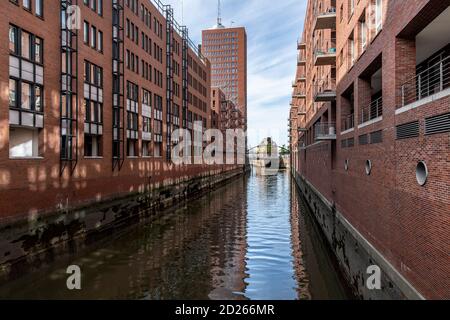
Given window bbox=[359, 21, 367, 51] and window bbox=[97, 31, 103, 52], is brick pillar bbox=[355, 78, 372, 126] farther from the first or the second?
window bbox=[97, 31, 103, 52]

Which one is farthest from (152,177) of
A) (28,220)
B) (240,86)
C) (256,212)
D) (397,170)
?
(240,86)

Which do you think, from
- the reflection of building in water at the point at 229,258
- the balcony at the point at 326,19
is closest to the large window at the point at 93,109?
the reflection of building in water at the point at 229,258

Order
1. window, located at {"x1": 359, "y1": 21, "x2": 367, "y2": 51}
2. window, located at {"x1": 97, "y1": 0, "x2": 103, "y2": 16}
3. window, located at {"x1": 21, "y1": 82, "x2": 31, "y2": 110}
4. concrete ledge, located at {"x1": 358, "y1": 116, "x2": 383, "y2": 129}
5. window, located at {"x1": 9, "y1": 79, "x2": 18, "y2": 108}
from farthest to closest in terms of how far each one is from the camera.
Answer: window, located at {"x1": 97, "y1": 0, "x2": 103, "y2": 16}
window, located at {"x1": 21, "y1": 82, "x2": 31, "y2": 110}
window, located at {"x1": 359, "y1": 21, "x2": 367, "y2": 51}
window, located at {"x1": 9, "y1": 79, "x2": 18, "y2": 108}
concrete ledge, located at {"x1": 358, "y1": 116, "x2": 383, "y2": 129}

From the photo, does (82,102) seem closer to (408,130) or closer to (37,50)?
(37,50)

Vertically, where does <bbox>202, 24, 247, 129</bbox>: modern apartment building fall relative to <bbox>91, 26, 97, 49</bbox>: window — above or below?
above

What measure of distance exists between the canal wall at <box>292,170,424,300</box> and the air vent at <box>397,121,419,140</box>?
3234 millimetres

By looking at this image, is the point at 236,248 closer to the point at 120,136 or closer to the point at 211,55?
the point at 120,136

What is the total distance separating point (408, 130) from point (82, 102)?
1696 cm

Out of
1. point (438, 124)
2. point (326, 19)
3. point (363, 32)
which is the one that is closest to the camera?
point (438, 124)

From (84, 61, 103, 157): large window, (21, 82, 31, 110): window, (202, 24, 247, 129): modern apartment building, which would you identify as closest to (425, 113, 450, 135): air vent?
(21, 82, 31, 110): window

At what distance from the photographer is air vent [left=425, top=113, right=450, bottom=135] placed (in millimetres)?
6562

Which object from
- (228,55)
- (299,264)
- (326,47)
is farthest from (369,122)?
(228,55)

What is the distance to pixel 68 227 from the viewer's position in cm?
1683

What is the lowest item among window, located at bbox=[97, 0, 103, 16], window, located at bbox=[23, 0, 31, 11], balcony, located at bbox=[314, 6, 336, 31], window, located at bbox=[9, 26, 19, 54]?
window, located at bbox=[9, 26, 19, 54]
